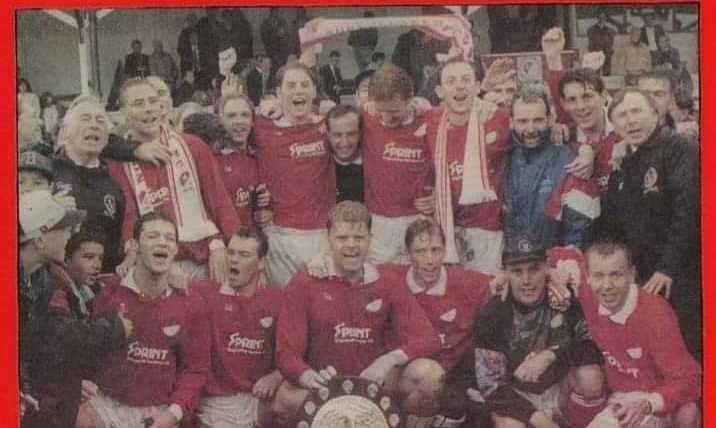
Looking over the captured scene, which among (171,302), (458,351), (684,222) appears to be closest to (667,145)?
(684,222)

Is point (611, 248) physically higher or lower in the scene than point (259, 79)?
lower

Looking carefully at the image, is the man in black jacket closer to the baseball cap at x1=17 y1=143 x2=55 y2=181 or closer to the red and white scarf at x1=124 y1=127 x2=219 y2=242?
the red and white scarf at x1=124 y1=127 x2=219 y2=242

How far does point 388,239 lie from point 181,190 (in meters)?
0.61

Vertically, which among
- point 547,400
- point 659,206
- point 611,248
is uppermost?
point 659,206

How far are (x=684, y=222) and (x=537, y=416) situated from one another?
70 cm

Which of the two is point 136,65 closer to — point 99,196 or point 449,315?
point 99,196

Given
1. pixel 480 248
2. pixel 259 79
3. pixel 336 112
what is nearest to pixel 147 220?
pixel 259 79

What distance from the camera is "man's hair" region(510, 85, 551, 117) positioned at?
13.9ft

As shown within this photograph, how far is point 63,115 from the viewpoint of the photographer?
13.8ft

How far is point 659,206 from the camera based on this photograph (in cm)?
425

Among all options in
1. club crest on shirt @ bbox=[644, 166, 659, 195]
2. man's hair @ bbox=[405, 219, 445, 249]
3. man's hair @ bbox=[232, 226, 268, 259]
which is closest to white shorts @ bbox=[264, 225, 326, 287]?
man's hair @ bbox=[232, 226, 268, 259]

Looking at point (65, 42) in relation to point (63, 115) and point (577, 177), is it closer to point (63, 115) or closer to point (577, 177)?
point (63, 115)

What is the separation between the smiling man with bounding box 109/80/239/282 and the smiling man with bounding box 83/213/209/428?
0.03m

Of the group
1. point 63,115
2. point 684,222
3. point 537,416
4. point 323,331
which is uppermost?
point 63,115
